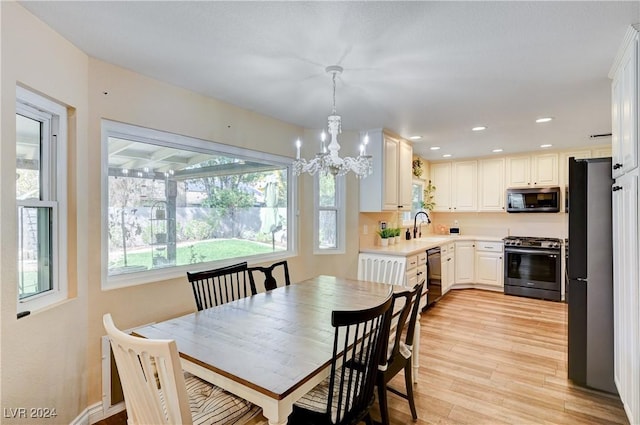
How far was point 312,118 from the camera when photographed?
3557 mm

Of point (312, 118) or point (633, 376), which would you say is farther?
point (312, 118)

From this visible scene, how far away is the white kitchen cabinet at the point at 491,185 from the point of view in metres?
5.68

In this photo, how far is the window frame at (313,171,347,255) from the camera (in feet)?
13.2

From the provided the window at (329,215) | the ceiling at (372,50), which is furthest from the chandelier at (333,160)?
the window at (329,215)

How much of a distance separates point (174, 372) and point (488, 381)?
2.54m

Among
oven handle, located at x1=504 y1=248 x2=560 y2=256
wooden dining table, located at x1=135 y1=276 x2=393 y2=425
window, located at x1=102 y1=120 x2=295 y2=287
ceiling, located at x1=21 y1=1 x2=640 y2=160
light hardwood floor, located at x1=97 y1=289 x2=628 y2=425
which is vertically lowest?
light hardwood floor, located at x1=97 y1=289 x2=628 y2=425

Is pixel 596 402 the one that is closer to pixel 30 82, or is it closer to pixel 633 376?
pixel 633 376

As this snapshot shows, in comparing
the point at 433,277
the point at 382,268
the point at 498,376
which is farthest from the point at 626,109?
the point at 433,277

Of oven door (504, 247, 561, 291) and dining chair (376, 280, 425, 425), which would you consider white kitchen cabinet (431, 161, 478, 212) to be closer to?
oven door (504, 247, 561, 291)

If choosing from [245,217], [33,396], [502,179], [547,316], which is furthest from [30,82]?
[502,179]

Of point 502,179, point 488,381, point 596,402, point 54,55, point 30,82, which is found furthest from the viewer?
point 502,179

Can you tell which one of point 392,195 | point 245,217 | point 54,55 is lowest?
point 245,217

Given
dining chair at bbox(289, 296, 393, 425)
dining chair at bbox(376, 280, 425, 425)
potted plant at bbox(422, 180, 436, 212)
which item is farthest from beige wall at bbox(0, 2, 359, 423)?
potted plant at bbox(422, 180, 436, 212)

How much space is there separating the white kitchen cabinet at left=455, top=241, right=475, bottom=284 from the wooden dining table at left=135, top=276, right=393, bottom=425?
371 centimetres
